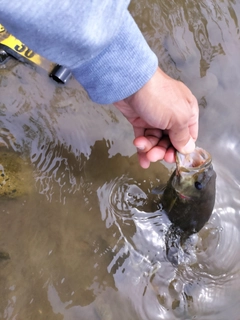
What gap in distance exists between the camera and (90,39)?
1.34 m

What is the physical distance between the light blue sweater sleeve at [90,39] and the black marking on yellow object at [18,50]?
1.47 meters

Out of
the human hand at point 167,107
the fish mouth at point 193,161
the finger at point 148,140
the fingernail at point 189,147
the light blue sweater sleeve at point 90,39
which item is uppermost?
the light blue sweater sleeve at point 90,39

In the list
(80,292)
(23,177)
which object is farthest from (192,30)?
(80,292)

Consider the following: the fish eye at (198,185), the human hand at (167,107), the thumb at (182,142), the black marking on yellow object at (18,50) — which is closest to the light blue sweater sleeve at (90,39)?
the human hand at (167,107)

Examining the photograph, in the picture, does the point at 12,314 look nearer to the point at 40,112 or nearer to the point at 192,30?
the point at 40,112

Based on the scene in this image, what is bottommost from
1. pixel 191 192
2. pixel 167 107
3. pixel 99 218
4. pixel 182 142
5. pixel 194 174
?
pixel 99 218

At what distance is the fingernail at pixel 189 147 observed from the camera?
218cm

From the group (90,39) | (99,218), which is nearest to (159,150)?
(99,218)

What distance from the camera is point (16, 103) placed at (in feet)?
9.70

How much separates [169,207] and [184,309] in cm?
77

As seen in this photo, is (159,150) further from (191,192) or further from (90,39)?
(90,39)

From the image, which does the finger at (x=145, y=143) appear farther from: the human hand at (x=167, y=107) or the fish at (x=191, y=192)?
the fish at (x=191, y=192)

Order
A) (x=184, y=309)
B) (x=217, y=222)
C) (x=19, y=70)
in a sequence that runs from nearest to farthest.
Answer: (x=184, y=309), (x=217, y=222), (x=19, y=70)

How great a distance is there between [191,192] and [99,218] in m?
0.79
